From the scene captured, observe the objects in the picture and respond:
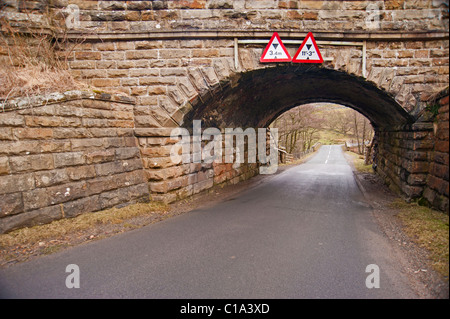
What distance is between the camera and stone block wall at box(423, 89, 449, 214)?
180 inches

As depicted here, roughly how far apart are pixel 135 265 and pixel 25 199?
2311mm

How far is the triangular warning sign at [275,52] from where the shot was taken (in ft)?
19.6

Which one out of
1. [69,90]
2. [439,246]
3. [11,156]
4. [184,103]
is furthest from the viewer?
[184,103]

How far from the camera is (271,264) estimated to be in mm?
3195

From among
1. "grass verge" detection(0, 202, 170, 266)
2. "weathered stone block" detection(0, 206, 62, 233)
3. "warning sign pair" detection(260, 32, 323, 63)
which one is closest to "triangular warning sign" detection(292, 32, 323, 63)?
"warning sign pair" detection(260, 32, 323, 63)

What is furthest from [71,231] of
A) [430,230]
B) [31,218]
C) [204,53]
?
[430,230]

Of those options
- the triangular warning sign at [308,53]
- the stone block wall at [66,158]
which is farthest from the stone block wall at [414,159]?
the stone block wall at [66,158]

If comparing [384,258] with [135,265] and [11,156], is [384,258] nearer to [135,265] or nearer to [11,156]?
[135,265]

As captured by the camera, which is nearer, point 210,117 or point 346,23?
point 346,23

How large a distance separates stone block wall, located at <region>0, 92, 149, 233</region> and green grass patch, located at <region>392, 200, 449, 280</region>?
17.5 ft

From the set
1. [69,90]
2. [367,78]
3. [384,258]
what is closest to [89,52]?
[69,90]

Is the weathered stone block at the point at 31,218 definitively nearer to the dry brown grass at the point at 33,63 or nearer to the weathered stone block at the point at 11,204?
the weathered stone block at the point at 11,204

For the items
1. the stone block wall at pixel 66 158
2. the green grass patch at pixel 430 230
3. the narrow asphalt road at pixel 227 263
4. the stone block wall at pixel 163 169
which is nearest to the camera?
the narrow asphalt road at pixel 227 263

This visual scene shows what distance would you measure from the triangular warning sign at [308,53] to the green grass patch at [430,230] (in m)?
3.95
